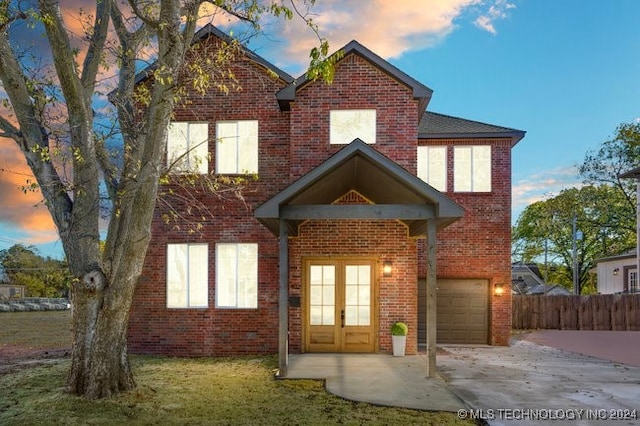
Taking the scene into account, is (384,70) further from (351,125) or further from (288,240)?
(288,240)

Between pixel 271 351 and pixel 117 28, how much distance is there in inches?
314

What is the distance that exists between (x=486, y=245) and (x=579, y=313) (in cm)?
904

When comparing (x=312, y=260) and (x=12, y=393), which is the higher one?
(x=312, y=260)

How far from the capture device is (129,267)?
7.92 meters

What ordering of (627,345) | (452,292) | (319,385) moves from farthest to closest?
(627,345) < (452,292) < (319,385)

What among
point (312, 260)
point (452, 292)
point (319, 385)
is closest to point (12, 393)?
point (319, 385)

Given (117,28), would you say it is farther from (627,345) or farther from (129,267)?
(627,345)

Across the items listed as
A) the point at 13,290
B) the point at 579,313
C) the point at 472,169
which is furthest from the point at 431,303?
the point at 13,290

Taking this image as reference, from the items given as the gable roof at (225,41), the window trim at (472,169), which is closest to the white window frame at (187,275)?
the gable roof at (225,41)

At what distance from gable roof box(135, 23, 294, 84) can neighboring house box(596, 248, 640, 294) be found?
79.3ft

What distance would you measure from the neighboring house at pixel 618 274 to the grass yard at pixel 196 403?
25.3 metres

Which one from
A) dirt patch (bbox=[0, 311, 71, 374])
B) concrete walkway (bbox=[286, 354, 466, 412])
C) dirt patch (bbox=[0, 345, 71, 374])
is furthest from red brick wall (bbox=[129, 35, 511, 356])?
dirt patch (bbox=[0, 311, 71, 374])

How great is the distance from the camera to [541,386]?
8688 mm

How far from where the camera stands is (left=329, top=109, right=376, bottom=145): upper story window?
12.0 meters
